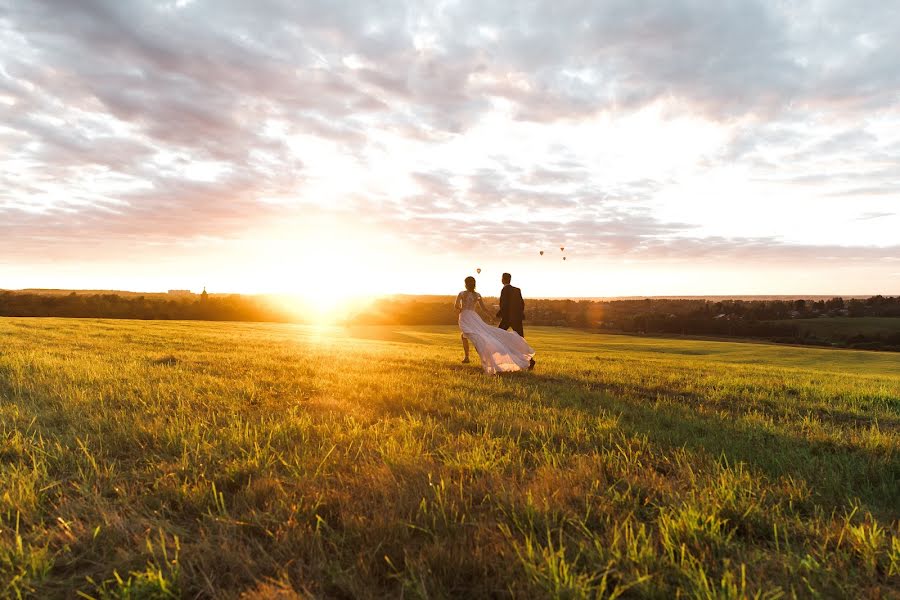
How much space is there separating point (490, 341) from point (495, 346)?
206 millimetres

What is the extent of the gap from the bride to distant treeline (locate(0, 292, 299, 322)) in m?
50.8

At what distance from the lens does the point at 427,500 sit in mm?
3607

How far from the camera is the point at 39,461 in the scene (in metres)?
4.41

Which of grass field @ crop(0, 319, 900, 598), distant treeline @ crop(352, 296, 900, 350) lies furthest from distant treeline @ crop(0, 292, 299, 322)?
grass field @ crop(0, 319, 900, 598)

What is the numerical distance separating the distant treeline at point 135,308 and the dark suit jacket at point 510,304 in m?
50.9

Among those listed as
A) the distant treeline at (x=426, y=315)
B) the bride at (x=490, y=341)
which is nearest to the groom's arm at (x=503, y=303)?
the bride at (x=490, y=341)

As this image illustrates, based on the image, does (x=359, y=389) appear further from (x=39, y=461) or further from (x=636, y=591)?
(x=636, y=591)

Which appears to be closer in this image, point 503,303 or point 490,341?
point 490,341

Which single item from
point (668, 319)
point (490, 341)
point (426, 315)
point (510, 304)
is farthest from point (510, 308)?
point (668, 319)

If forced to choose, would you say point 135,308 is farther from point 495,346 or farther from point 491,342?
point 495,346

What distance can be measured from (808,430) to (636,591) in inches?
233

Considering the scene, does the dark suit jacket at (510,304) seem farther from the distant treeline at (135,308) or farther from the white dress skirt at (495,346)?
the distant treeline at (135,308)

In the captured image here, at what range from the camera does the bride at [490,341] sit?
12984 mm

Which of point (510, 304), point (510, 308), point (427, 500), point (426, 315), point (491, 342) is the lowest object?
point (427, 500)
